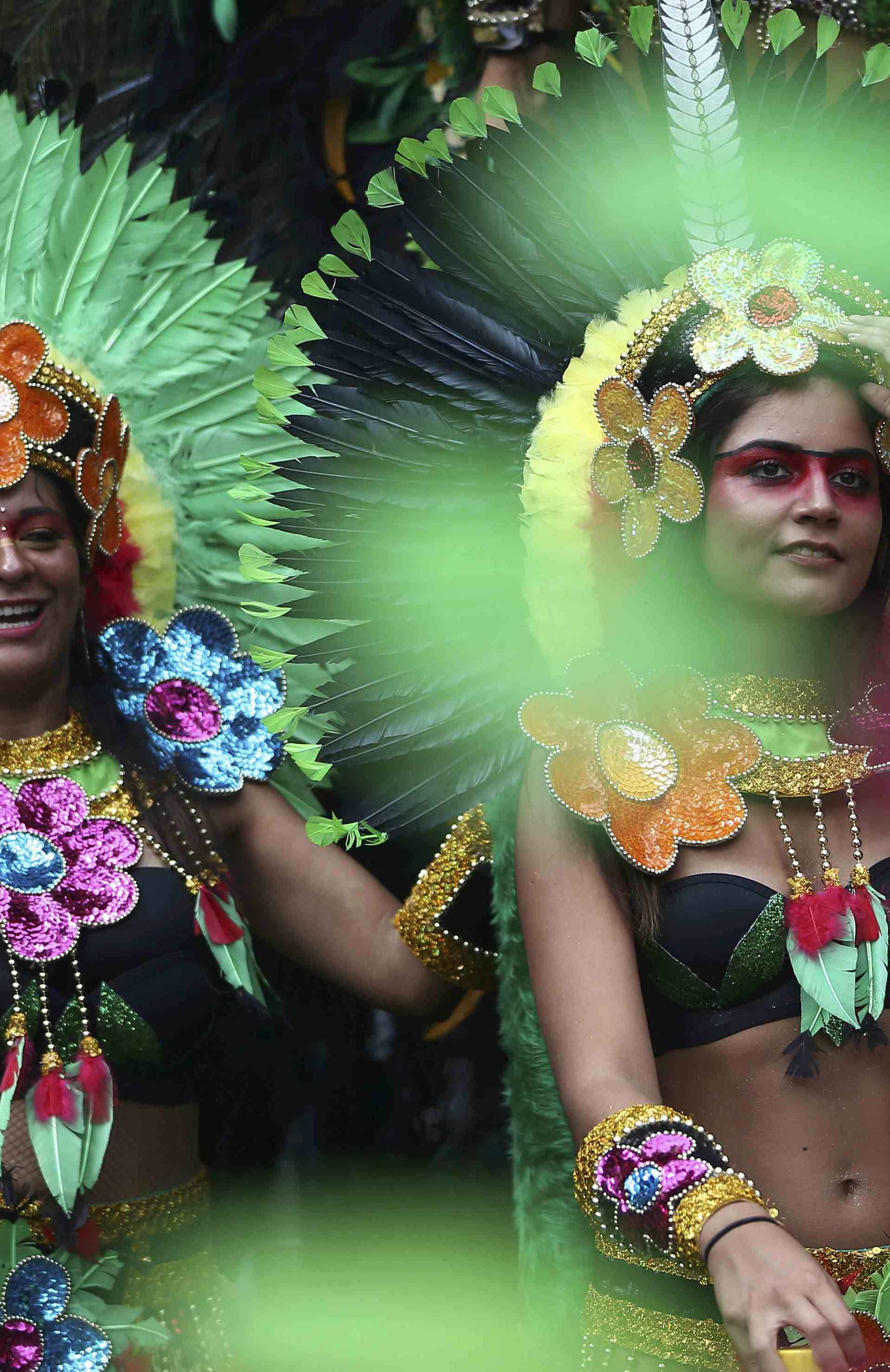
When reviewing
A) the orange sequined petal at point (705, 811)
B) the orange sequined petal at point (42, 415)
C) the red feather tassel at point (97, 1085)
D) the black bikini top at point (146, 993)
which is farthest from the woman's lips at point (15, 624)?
the orange sequined petal at point (705, 811)

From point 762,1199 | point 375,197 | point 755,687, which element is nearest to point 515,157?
point 375,197

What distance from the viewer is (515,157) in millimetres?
2617

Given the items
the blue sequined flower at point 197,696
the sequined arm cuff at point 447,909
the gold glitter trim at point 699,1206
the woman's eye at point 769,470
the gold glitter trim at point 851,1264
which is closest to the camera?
the gold glitter trim at point 699,1206

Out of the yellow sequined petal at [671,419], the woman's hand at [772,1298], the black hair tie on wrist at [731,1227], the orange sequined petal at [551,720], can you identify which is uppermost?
the yellow sequined petal at [671,419]

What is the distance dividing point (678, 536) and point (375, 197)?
68 cm

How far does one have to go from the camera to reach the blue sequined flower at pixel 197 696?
3059mm

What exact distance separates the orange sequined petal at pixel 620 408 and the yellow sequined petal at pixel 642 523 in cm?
9

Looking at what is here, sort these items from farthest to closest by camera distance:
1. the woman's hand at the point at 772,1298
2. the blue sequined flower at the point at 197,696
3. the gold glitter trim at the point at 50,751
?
the blue sequined flower at the point at 197,696, the gold glitter trim at the point at 50,751, the woman's hand at the point at 772,1298

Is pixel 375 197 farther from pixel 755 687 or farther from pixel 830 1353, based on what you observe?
pixel 830 1353

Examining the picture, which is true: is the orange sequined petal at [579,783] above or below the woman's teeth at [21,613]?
below

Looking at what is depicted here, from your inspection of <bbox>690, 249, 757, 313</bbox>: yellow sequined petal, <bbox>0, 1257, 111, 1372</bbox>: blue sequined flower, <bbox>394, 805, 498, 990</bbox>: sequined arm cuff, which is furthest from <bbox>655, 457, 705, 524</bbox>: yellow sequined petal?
<bbox>0, 1257, 111, 1372</bbox>: blue sequined flower

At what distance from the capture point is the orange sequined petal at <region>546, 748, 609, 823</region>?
2.38 meters

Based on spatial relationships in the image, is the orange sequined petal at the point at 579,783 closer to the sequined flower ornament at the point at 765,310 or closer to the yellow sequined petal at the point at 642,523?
the yellow sequined petal at the point at 642,523

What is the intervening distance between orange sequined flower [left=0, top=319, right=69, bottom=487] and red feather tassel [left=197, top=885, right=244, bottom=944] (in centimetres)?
73
